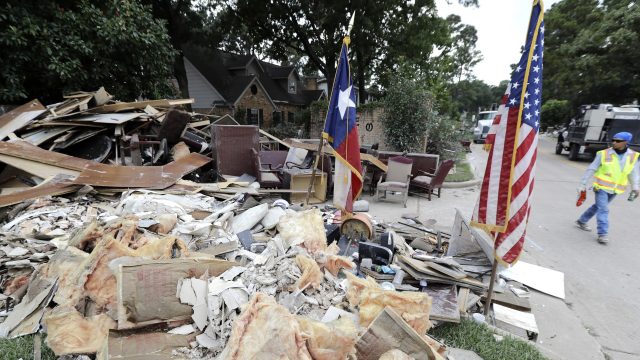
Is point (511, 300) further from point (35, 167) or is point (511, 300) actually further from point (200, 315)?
point (35, 167)

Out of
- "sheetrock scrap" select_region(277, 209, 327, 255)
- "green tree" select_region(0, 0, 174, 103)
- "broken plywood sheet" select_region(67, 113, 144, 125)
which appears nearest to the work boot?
"sheetrock scrap" select_region(277, 209, 327, 255)

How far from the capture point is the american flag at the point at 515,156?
9.12 feet

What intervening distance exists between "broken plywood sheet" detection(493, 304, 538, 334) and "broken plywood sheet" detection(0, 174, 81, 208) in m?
6.27

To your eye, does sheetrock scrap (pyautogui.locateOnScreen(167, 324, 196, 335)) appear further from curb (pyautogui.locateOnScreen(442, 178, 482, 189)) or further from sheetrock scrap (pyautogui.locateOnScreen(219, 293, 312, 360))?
curb (pyautogui.locateOnScreen(442, 178, 482, 189))

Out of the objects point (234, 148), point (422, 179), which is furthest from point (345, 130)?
point (422, 179)

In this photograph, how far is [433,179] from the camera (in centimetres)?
753

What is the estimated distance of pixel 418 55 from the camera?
17.4m

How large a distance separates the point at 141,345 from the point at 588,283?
5104 millimetres

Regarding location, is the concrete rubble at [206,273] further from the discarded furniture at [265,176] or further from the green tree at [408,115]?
the green tree at [408,115]

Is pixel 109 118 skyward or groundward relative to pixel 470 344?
skyward

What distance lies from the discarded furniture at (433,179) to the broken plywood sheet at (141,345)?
6471 millimetres

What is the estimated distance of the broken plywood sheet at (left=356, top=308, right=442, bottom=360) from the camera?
2.22 m

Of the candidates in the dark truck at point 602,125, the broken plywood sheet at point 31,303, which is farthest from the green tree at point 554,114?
the broken plywood sheet at point 31,303

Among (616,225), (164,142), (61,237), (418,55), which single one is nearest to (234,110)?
(418,55)
